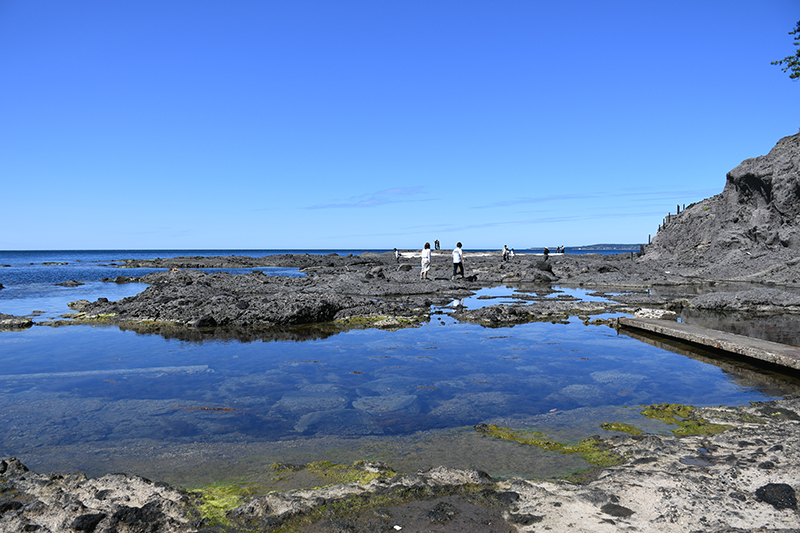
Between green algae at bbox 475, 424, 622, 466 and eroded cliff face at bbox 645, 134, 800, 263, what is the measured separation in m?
31.4

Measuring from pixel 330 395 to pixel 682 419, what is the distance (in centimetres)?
465

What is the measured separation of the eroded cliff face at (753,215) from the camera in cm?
2988

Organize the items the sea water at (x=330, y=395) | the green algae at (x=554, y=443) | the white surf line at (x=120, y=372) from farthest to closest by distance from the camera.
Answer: the white surf line at (x=120, y=372)
the sea water at (x=330, y=395)
the green algae at (x=554, y=443)

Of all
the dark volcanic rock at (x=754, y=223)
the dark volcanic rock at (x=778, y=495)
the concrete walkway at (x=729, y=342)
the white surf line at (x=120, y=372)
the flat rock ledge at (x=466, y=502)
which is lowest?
the white surf line at (x=120, y=372)

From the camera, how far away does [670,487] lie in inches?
146

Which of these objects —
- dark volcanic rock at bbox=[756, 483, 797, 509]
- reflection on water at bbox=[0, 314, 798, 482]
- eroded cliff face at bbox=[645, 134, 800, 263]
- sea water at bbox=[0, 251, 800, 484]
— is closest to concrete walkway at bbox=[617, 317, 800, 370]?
sea water at bbox=[0, 251, 800, 484]

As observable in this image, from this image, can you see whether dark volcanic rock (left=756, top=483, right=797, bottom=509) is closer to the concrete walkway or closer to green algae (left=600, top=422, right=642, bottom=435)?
green algae (left=600, top=422, right=642, bottom=435)

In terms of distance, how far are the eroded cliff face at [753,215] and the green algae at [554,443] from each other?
103 ft

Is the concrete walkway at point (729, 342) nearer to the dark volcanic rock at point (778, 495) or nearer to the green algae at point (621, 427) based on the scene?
the green algae at point (621, 427)

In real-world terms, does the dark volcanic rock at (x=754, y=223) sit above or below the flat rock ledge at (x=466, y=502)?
above

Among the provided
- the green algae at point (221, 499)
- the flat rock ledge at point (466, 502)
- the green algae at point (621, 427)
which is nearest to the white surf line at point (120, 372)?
the flat rock ledge at point (466, 502)

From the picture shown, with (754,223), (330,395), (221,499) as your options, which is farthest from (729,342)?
(754,223)

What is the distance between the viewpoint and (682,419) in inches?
220

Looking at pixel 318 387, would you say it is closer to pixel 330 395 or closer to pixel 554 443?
pixel 330 395
